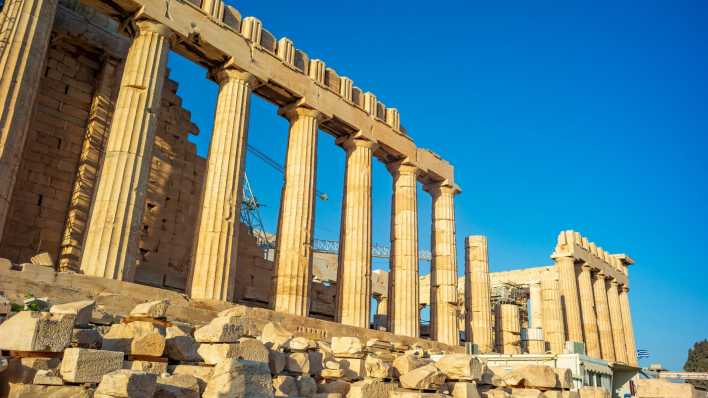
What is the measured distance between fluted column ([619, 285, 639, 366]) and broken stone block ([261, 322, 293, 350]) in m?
31.1

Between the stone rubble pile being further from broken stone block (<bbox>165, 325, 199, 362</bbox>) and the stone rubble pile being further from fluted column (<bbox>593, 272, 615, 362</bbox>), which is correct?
fluted column (<bbox>593, 272, 615, 362</bbox>)

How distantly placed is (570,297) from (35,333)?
94.1ft

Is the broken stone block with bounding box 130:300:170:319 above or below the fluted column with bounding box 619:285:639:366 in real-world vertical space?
below

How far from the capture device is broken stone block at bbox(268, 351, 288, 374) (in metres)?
8.16

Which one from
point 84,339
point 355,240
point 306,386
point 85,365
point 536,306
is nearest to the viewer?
point 85,365

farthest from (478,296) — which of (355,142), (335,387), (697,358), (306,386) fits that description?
(697,358)

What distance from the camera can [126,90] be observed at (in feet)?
43.8

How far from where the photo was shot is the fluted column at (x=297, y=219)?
52.5ft

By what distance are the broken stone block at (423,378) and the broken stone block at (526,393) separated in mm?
2354

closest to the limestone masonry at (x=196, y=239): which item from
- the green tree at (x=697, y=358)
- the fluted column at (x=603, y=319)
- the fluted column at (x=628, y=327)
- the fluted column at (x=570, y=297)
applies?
the fluted column at (x=570, y=297)

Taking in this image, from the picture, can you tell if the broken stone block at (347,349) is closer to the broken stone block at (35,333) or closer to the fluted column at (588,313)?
the broken stone block at (35,333)

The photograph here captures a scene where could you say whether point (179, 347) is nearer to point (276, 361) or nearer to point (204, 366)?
point (204, 366)

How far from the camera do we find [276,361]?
26.9ft

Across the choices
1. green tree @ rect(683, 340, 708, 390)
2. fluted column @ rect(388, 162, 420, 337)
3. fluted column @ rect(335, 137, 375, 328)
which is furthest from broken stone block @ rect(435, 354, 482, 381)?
green tree @ rect(683, 340, 708, 390)
